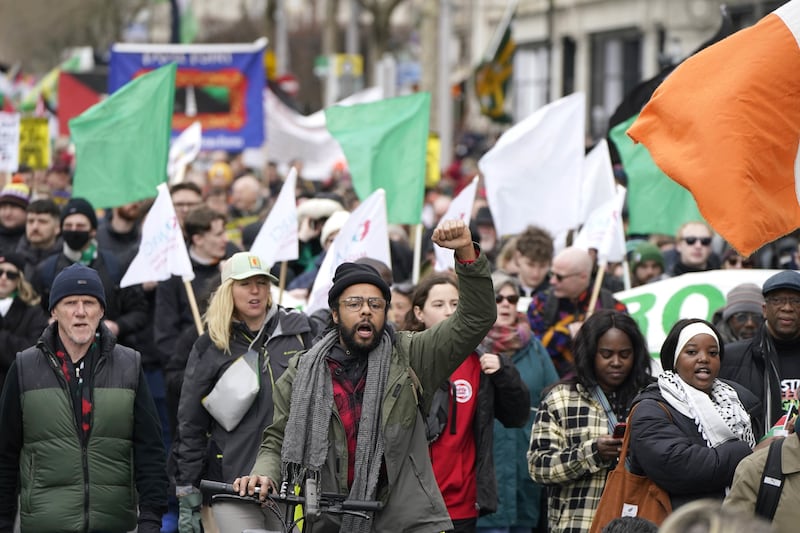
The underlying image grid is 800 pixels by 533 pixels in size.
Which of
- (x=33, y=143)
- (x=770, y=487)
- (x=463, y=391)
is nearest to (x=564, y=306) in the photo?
(x=463, y=391)

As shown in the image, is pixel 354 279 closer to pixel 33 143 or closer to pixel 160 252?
pixel 160 252

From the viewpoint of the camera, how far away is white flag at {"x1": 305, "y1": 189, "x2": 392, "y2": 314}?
29.4 ft

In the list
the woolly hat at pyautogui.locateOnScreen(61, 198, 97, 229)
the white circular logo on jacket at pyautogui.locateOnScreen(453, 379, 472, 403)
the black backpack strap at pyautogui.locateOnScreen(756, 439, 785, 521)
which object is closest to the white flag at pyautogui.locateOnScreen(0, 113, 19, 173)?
the woolly hat at pyautogui.locateOnScreen(61, 198, 97, 229)

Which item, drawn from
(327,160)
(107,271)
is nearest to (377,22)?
(327,160)

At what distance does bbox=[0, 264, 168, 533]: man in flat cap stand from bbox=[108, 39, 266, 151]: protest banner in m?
10.2

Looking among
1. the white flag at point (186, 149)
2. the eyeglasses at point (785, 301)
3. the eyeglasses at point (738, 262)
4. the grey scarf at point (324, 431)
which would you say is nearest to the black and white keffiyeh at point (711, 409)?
the eyeglasses at point (785, 301)

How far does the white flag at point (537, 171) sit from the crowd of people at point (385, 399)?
2.46m

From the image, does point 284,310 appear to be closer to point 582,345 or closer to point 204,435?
point 204,435

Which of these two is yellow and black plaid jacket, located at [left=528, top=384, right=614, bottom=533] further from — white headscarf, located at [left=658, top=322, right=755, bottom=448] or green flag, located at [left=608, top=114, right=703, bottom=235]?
green flag, located at [left=608, top=114, right=703, bottom=235]

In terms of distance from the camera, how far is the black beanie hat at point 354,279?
5.72 metres

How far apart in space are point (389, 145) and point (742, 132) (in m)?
6.00

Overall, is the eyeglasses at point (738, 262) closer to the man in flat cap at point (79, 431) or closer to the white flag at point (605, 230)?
the white flag at point (605, 230)

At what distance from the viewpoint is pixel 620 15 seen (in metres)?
38.7

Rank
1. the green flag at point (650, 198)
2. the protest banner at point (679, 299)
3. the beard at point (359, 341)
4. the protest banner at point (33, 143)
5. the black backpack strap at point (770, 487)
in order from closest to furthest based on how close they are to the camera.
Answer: the black backpack strap at point (770, 487), the beard at point (359, 341), the protest banner at point (679, 299), the green flag at point (650, 198), the protest banner at point (33, 143)
